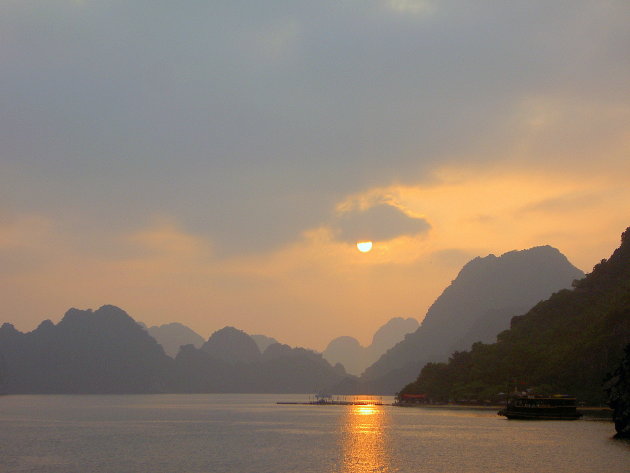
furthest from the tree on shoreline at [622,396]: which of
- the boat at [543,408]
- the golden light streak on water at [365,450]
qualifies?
the boat at [543,408]

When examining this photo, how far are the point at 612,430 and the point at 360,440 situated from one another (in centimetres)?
4463

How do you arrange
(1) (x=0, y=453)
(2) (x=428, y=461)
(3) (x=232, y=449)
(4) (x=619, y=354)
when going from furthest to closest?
(4) (x=619, y=354) → (3) (x=232, y=449) → (1) (x=0, y=453) → (2) (x=428, y=461)

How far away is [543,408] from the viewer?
167750mm

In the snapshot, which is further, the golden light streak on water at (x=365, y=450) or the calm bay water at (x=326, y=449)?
the golden light streak on water at (x=365, y=450)

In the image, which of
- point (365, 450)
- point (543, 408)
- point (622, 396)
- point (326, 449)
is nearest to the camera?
point (622, 396)

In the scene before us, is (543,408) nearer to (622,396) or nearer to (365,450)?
(622,396)

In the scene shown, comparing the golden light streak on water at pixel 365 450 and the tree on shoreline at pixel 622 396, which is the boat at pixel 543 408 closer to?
the golden light streak on water at pixel 365 450

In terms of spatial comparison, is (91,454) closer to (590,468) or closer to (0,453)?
(0,453)

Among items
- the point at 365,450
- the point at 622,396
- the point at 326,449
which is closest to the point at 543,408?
the point at 622,396

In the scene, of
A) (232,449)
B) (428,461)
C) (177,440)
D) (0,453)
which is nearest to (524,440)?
(428,461)

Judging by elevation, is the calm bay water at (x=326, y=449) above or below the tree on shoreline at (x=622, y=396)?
below

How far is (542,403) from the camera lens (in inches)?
6644

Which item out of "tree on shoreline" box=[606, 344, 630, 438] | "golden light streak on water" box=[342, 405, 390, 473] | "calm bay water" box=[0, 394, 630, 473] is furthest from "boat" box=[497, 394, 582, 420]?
"tree on shoreline" box=[606, 344, 630, 438]

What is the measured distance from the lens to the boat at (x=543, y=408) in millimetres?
165125
